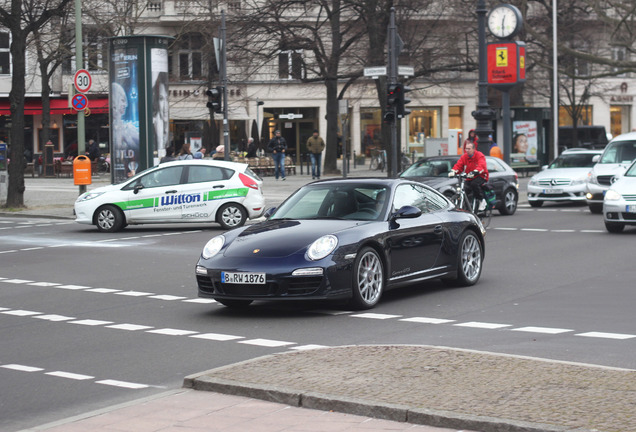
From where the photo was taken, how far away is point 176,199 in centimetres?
2238

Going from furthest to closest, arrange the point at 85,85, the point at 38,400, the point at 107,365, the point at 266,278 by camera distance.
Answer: the point at 85,85
the point at 266,278
the point at 107,365
the point at 38,400

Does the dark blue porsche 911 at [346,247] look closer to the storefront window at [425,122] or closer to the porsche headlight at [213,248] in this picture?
the porsche headlight at [213,248]

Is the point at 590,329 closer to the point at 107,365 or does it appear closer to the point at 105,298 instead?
the point at 107,365

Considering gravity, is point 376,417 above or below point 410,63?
below

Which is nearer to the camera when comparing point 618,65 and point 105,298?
point 105,298

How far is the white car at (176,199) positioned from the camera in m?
22.4

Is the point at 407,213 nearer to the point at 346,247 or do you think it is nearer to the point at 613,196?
the point at 346,247

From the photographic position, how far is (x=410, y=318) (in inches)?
415

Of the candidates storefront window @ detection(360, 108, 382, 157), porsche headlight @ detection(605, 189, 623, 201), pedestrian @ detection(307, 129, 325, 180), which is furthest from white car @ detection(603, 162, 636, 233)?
storefront window @ detection(360, 108, 382, 157)

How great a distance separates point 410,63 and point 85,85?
48.8 ft

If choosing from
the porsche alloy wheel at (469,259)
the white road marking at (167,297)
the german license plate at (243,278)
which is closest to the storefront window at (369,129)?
the porsche alloy wheel at (469,259)

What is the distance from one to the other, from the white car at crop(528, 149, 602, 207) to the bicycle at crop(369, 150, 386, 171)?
69.7 ft

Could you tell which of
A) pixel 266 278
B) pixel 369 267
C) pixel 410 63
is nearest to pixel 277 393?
Result: pixel 266 278

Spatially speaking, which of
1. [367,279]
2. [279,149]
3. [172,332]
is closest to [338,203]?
[367,279]
